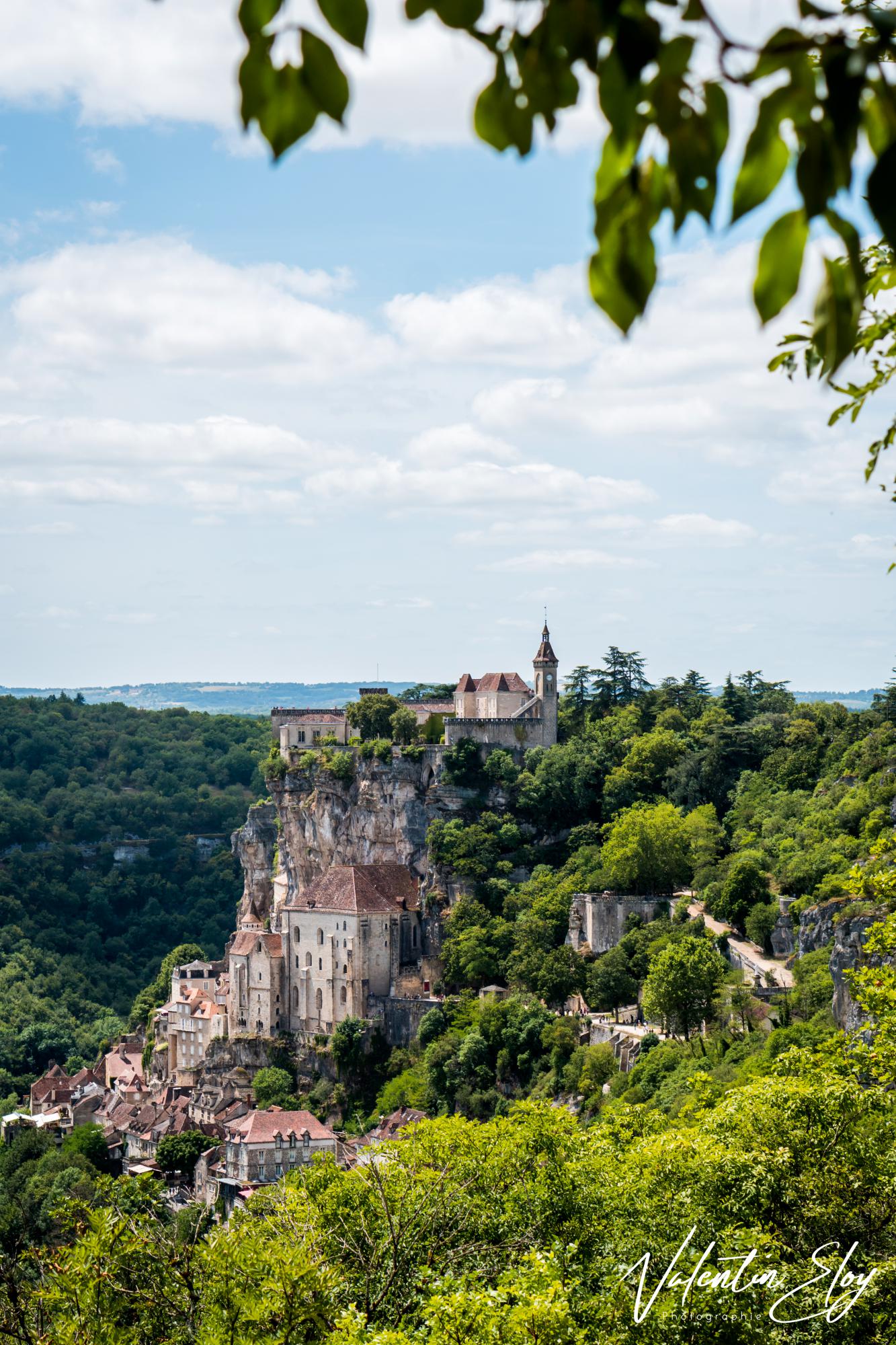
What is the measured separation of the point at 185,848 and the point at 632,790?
211 feet

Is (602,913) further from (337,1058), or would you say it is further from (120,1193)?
(120,1193)

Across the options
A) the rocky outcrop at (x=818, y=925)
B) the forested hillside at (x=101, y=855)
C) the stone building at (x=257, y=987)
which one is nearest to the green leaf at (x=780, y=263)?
the rocky outcrop at (x=818, y=925)

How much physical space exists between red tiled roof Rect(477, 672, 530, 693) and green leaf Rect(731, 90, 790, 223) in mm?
66708

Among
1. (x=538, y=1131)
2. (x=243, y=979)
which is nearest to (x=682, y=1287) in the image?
(x=538, y=1131)

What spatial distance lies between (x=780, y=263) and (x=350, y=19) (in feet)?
3.24

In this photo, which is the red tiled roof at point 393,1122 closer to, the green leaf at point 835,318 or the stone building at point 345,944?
the stone building at point 345,944

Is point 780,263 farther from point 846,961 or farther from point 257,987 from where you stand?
point 257,987

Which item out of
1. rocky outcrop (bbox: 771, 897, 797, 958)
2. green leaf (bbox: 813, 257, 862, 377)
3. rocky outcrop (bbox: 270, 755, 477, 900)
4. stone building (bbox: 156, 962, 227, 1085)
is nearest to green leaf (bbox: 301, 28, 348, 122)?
green leaf (bbox: 813, 257, 862, 377)

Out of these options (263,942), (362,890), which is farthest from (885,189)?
(263,942)

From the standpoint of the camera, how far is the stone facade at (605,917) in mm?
55500

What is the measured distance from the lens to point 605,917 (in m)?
55.8

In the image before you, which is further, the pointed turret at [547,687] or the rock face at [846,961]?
the pointed turret at [547,687]

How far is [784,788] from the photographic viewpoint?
6056cm

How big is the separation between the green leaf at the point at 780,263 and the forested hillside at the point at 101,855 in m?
87.5
